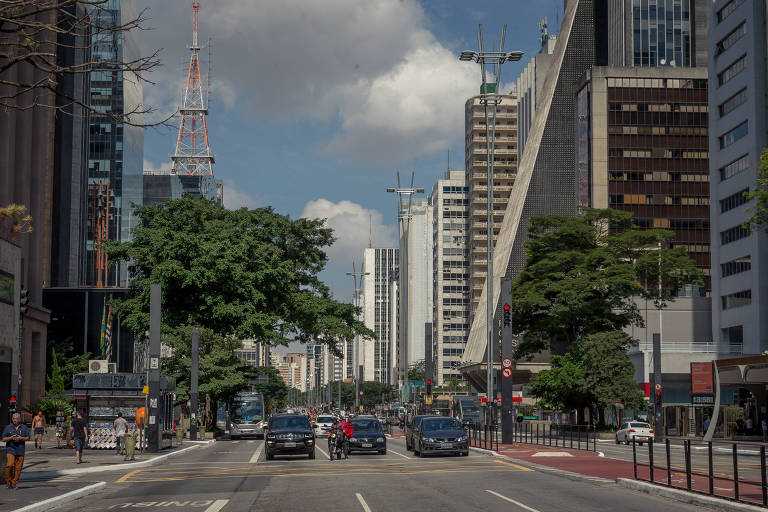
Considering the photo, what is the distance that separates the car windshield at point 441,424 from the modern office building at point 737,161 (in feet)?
159

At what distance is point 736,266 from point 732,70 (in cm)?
1761

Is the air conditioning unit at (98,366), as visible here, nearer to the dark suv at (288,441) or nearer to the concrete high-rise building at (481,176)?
the dark suv at (288,441)

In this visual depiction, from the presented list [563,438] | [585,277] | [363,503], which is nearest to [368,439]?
[563,438]

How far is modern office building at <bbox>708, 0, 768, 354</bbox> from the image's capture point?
255 ft

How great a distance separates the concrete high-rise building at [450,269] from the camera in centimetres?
18500

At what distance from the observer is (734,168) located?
82.3 meters

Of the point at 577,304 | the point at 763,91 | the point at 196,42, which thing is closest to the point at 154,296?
the point at 577,304

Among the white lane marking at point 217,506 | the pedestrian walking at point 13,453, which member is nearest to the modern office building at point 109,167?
the pedestrian walking at point 13,453

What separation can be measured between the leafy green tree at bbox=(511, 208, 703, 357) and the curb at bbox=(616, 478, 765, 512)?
4324 cm

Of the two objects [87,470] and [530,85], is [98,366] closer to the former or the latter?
[87,470]

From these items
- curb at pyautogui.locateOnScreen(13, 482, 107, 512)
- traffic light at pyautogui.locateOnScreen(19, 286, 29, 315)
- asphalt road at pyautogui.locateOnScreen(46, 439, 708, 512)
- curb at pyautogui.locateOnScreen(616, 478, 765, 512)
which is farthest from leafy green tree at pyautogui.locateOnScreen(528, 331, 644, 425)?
curb at pyautogui.locateOnScreen(13, 482, 107, 512)

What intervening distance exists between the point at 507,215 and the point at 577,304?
2714 inches

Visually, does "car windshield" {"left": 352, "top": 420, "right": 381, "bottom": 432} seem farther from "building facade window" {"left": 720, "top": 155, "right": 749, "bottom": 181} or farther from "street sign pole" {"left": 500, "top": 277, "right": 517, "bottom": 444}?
"building facade window" {"left": 720, "top": 155, "right": 749, "bottom": 181}

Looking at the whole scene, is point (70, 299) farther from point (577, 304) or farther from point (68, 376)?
point (577, 304)
